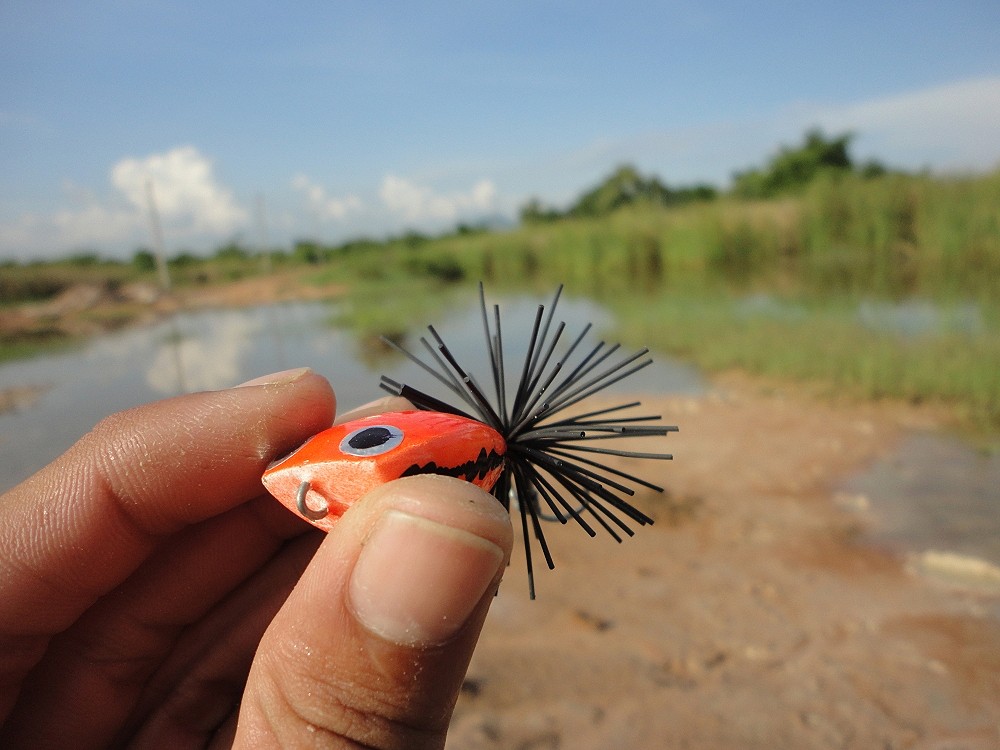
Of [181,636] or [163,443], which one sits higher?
[163,443]

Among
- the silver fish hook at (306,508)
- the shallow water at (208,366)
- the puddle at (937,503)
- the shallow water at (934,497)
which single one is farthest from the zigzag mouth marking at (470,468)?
the shallow water at (208,366)

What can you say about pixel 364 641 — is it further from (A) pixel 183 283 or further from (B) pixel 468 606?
(A) pixel 183 283

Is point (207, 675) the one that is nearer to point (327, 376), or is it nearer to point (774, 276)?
point (327, 376)

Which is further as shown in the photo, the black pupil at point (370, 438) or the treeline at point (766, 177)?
the treeline at point (766, 177)

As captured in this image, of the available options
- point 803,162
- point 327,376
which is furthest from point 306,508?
point 803,162

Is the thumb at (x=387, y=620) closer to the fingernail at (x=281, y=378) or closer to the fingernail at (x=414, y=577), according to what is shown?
the fingernail at (x=414, y=577)

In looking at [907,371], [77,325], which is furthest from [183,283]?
[907,371]

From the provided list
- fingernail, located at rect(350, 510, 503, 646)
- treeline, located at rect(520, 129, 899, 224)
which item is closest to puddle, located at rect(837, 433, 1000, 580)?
fingernail, located at rect(350, 510, 503, 646)
